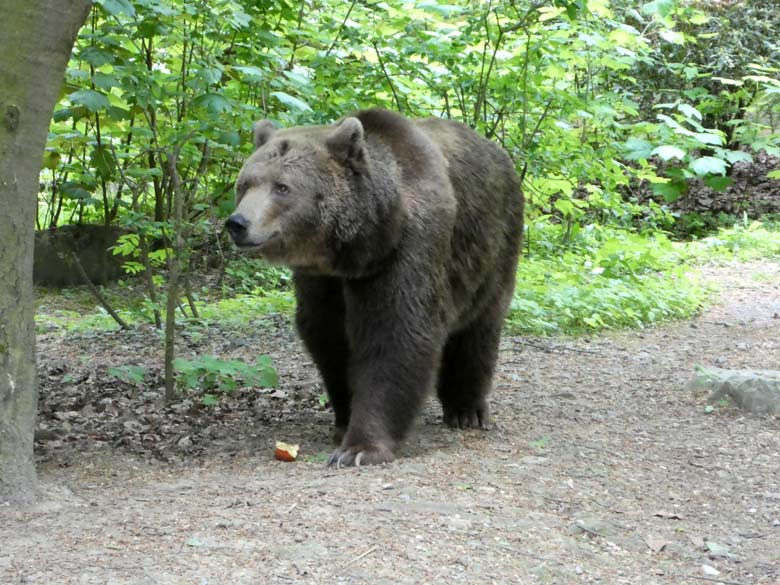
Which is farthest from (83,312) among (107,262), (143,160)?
(143,160)

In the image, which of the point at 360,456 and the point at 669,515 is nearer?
the point at 669,515

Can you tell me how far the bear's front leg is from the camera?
541 centimetres

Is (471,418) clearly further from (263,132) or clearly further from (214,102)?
(214,102)

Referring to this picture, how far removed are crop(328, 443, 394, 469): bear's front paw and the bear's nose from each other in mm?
1357

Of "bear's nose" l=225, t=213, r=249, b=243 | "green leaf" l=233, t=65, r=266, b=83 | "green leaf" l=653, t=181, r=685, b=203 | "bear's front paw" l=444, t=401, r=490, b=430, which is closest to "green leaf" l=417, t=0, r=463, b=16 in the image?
"green leaf" l=233, t=65, r=266, b=83

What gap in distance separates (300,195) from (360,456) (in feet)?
4.91

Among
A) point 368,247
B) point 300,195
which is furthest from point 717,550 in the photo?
point 300,195

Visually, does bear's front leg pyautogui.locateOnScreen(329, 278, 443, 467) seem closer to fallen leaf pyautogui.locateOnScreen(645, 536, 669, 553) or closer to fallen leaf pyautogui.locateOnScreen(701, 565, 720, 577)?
fallen leaf pyautogui.locateOnScreen(645, 536, 669, 553)

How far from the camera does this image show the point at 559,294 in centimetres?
1058

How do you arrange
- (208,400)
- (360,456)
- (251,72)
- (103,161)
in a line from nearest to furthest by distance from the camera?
(360,456)
(251,72)
(208,400)
(103,161)

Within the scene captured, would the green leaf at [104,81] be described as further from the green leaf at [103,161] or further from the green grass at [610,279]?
the green grass at [610,279]

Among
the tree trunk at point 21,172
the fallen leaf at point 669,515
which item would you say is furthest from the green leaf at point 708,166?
the tree trunk at point 21,172

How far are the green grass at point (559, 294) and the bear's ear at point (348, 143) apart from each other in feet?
13.8

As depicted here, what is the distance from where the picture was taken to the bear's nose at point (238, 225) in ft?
16.1
